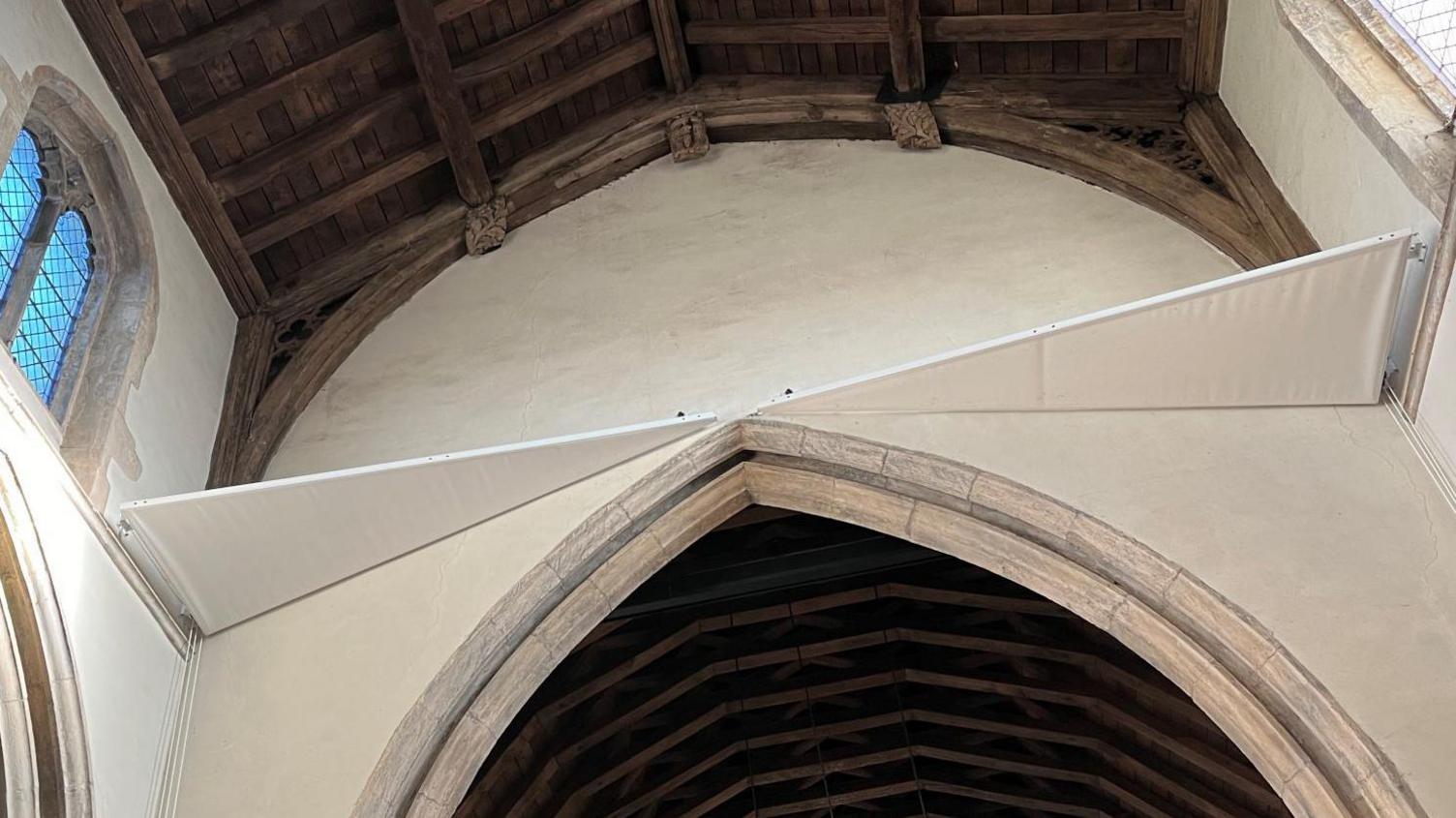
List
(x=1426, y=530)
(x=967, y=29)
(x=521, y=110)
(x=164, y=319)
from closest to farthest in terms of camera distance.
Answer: (x=1426, y=530) → (x=164, y=319) → (x=967, y=29) → (x=521, y=110)

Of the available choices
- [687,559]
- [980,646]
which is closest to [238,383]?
[687,559]

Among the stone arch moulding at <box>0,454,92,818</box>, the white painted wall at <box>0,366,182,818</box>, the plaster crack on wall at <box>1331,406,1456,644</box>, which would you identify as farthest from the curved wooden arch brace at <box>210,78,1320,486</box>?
the stone arch moulding at <box>0,454,92,818</box>

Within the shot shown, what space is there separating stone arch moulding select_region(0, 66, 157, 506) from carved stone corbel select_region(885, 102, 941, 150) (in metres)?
3.34

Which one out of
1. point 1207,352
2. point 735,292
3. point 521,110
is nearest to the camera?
point 1207,352

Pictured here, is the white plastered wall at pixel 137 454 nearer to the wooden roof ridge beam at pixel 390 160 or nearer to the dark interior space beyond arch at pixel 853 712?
the wooden roof ridge beam at pixel 390 160

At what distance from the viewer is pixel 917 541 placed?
6.10 meters

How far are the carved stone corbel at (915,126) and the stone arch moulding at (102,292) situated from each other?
3.34 metres

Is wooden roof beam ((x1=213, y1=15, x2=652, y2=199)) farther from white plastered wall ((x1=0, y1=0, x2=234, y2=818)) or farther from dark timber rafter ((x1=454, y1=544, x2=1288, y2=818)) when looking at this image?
dark timber rafter ((x1=454, y1=544, x2=1288, y2=818))

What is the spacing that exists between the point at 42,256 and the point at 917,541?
11.1 feet

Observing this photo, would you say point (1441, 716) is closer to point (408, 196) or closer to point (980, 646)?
point (980, 646)

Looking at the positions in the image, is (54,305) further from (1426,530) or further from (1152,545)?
(1426,530)

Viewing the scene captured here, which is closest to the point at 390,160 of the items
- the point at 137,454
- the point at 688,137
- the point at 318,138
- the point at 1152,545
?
the point at 318,138

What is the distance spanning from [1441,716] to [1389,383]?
129 centimetres

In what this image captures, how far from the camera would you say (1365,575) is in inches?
209
